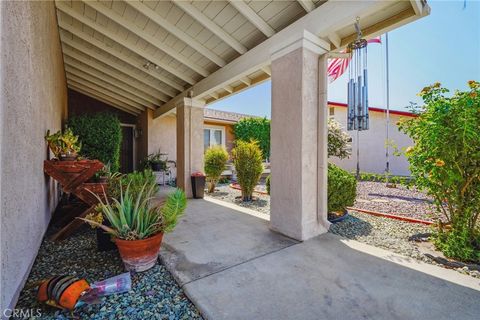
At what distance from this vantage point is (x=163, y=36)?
14.5ft

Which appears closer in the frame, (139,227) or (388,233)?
(139,227)

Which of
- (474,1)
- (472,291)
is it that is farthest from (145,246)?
(474,1)

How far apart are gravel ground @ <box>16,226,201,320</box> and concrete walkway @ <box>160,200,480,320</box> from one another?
0.14 metres

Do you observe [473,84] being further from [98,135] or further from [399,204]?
[98,135]

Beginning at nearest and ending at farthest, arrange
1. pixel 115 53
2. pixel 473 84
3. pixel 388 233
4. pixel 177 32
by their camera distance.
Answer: pixel 473 84 < pixel 388 233 < pixel 177 32 < pixel 115 53

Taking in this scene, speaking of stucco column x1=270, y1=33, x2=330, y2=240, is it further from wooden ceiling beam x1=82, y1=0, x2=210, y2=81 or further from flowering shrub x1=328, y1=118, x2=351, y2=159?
flowering shrub x1=328, y1=118, x2=351, y2=159

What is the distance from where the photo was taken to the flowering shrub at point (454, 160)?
258 cm

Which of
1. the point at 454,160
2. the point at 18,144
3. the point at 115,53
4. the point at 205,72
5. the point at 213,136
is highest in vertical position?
the point at 115,53

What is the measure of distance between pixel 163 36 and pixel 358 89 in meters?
3.74

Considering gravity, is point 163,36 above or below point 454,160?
above

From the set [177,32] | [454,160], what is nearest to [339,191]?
[454,160]

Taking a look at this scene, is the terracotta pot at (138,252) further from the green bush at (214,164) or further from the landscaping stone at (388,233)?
the green bush at (214,164)

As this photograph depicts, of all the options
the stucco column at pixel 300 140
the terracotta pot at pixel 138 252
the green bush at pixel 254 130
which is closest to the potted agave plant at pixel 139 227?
the terracotta pot at pixel 138 252

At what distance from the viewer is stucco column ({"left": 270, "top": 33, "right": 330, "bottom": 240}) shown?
3.22m
